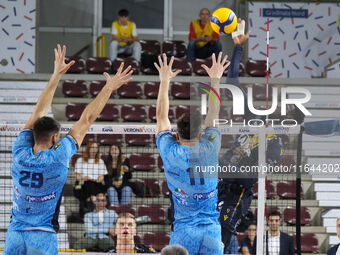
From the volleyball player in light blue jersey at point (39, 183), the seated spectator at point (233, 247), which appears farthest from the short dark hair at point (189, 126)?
the seated spectator at point (233, 247)

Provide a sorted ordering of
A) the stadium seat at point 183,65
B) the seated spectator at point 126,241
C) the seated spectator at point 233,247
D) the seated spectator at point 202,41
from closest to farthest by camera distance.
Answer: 1. the seated spectator at point 126,241
2. the seated spectator at point 233,247
3. the stadium seat at point 183,65
4. the seated spectator at point 202,41

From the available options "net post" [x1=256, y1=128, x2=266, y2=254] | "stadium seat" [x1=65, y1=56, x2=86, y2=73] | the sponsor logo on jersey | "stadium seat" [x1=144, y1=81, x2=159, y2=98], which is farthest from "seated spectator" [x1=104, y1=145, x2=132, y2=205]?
the sponsor logo on jersey

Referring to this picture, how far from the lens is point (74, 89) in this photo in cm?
1555

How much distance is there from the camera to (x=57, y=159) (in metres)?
5.98

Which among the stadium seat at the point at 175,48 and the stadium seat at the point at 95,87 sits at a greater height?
the stadium seat at the point at 175,48

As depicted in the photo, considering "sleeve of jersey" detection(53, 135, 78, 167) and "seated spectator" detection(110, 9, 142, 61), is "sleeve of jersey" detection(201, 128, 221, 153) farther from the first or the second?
"seated spectator" detection(110, 9, 142, 61)

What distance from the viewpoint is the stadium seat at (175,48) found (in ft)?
56.1

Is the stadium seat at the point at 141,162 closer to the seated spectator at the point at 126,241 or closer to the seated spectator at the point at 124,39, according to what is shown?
the seated spectator at the point at 124,39

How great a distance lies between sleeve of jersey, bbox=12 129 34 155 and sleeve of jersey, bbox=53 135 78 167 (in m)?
0.26

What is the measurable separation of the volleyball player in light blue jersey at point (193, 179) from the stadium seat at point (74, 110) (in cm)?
862

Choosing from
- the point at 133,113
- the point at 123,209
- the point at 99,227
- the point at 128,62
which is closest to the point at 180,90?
the point at 133,113

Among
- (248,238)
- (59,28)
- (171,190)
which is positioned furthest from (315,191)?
(59,28)

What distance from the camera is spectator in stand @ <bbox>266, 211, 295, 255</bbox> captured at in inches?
383

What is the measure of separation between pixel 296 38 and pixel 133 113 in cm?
633
